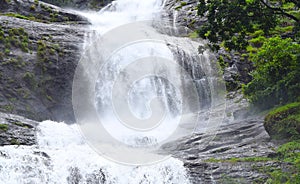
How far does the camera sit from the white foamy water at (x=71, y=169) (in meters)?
13.6

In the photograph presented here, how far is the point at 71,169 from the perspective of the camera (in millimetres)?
14117

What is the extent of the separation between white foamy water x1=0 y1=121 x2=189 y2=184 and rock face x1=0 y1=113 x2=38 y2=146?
0.89 m

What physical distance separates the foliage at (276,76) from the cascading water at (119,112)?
2.47m

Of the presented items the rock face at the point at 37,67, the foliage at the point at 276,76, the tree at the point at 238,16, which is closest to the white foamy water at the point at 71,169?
the tree at the point at 238,16

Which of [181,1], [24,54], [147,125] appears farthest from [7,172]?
→ [181,1]

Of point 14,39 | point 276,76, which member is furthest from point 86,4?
point 276,76

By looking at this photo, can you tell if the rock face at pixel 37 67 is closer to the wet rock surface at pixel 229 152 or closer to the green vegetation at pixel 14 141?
the green vegetation at pixel 14 141

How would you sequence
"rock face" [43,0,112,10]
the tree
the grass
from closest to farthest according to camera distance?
the grass → the tree → "rock face" [43,0,112,10]

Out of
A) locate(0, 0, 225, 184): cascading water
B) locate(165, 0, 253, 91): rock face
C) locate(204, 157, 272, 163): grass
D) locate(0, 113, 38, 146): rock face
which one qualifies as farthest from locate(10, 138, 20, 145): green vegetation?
locate(165, 0, 253, 91): rock face

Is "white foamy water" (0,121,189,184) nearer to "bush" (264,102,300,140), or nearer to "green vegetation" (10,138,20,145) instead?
"green vegetation" (10,138,20,145)

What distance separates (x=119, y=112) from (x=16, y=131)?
4.11 meters

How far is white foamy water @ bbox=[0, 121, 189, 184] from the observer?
1365cm

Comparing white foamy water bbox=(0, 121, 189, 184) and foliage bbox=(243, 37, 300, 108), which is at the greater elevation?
foliage bbox=(243, 37, 300, 108)

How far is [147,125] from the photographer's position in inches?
610
